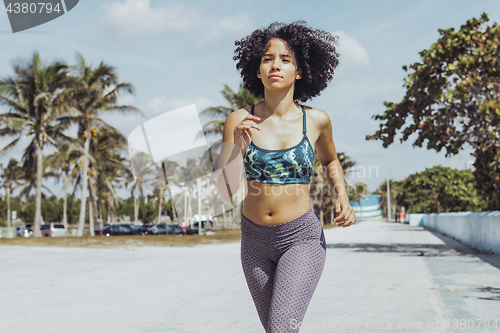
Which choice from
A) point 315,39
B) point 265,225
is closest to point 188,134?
point 265,225

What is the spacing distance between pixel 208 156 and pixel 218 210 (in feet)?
0.94

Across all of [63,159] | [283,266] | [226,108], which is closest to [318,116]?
[283,266]

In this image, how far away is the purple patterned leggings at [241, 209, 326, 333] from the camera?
2.36m

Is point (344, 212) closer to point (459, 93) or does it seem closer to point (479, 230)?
point (459, 93)

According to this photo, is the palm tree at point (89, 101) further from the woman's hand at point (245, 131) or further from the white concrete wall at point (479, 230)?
the woman's hand at point (245, 131)

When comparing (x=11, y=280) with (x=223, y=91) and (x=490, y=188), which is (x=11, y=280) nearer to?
(x=490, y=188)

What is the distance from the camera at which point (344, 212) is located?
8.39 ft

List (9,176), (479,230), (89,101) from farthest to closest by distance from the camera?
(9,176) < (89,101) < (479,230)

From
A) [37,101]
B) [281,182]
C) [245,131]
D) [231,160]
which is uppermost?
[37,101]

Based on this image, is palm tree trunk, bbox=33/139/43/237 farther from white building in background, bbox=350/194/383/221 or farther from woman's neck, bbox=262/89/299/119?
white building in background, bbox=350/194/383/221

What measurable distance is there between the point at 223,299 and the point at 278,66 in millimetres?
4921

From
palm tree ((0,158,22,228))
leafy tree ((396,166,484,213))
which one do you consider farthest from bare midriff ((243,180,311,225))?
palm tree ((0,158,22,228))

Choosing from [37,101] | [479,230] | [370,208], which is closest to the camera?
[479,230]

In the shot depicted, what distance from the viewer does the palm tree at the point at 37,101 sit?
29016 millimetres
